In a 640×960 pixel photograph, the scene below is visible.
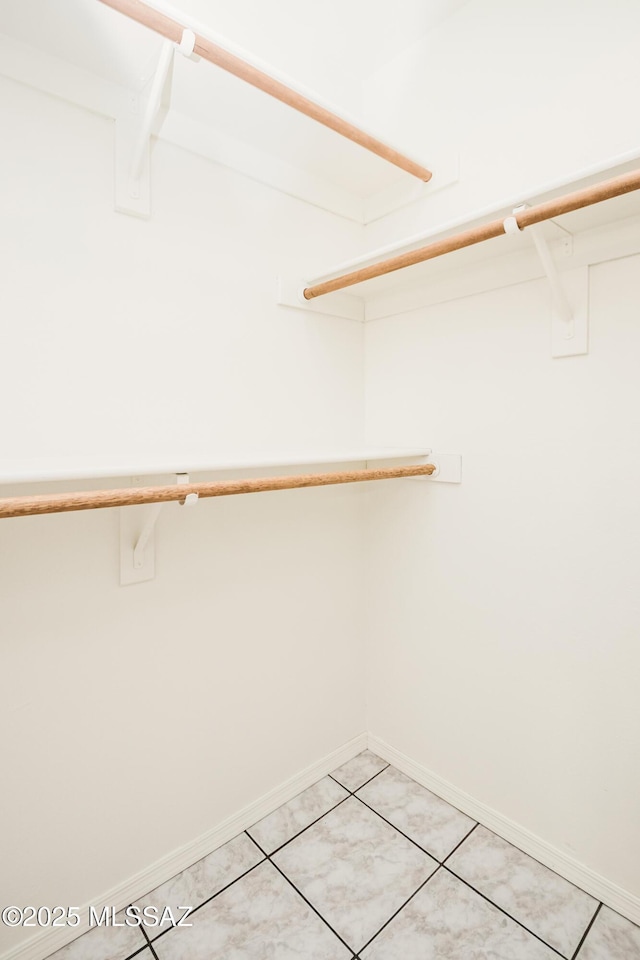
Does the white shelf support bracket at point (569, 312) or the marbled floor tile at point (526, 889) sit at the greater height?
the white shelf support bracket at point (569, 312)

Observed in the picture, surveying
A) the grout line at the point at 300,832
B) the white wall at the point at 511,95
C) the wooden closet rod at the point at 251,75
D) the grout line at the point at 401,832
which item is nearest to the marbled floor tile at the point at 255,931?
the grout line at the point at 300,832

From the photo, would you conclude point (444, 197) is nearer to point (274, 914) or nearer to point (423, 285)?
point (423, 285)

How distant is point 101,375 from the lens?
1.14 meters

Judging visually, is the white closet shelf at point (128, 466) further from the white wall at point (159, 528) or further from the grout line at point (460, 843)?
the grout line at point (460, 843)

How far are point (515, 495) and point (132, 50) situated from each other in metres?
1.41

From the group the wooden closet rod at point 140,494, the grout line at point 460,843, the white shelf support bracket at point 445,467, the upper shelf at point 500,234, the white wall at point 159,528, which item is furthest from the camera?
the white shelf support bracket at point 445,467

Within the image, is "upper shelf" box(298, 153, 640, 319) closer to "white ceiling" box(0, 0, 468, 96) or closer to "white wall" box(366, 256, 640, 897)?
"white wall" box(366, 256, 640, 897)

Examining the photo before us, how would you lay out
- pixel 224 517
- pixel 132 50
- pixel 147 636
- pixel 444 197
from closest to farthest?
1. pixel 132 50
2. pixel 147 636
3. pixel 224 517
4. pixel 444 197

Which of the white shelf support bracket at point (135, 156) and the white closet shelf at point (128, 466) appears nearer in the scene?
the white closet shelf at point (128, 466)

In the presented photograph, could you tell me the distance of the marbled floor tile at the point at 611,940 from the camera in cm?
106

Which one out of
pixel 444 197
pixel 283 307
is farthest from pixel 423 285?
pixel 283 307

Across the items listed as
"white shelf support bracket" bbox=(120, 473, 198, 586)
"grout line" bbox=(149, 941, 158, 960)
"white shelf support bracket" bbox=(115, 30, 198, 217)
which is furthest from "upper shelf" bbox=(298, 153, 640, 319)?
"grout line" bbox=(149, 941, 158, 960)

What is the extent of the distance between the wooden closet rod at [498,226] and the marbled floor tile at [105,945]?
168cm

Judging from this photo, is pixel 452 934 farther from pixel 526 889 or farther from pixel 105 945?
pixel 105 945
